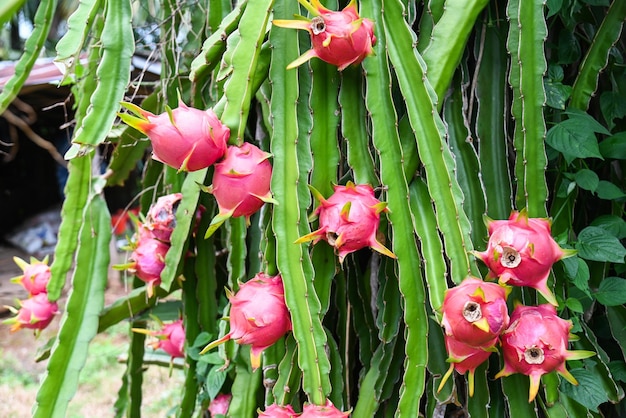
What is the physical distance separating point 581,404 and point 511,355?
174 mm

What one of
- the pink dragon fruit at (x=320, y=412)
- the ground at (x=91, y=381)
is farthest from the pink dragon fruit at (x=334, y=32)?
the ground at (x=91, y=381)

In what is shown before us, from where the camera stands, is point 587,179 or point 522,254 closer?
point 522,254

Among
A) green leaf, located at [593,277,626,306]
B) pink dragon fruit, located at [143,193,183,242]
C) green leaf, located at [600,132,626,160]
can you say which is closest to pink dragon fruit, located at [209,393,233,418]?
pink dragon fruit, located at [143,193,183,242]

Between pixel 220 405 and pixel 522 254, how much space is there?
2.15ft

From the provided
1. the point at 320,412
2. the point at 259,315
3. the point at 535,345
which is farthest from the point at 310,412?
the point at 535,345

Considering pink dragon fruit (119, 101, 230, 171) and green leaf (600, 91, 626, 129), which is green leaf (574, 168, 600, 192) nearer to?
green leaf (600, 91, 626, 129)

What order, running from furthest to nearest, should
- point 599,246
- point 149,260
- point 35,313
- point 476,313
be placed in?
point 35,313, point 149,260, point 599,246, point 476,313

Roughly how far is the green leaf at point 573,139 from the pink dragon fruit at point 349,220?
30 centimetres

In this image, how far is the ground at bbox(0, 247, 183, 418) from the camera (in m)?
2.90

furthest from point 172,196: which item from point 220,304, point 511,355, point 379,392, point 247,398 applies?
point 511,355

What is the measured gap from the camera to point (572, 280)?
31.3 inches

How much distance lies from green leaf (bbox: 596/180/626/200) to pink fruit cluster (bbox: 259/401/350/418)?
492mm

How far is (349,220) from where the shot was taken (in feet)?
2.25

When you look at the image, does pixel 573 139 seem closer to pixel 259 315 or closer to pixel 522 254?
pixel 522 254
